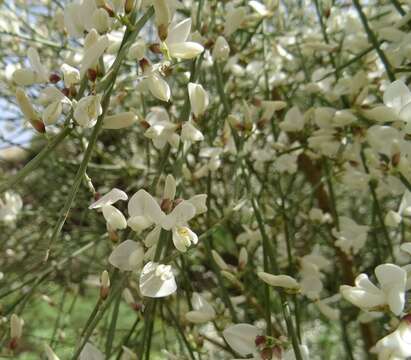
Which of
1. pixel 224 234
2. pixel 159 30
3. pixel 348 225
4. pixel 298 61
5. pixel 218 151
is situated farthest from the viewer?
pixel 224 234

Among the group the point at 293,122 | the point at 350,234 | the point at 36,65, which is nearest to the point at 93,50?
the point at 36,65

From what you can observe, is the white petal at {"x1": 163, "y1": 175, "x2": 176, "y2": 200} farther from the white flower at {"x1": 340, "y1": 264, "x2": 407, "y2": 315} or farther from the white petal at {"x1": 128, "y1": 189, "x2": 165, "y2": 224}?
the white flower at {"x1": 340, "y1": 264, "x2": 407, "y2": 315}

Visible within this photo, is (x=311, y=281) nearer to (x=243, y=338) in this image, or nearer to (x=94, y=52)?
(x=243, y=338)

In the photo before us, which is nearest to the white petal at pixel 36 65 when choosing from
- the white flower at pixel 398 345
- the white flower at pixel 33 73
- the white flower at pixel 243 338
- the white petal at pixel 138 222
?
the white flower at pixel 33 73

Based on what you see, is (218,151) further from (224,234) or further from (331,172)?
(224,234)

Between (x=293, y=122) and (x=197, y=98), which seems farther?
(x=293, y=122)

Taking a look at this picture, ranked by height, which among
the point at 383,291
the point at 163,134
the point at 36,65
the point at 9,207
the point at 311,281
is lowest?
the point at 311,281

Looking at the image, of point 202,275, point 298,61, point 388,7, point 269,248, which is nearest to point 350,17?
point 388,7
